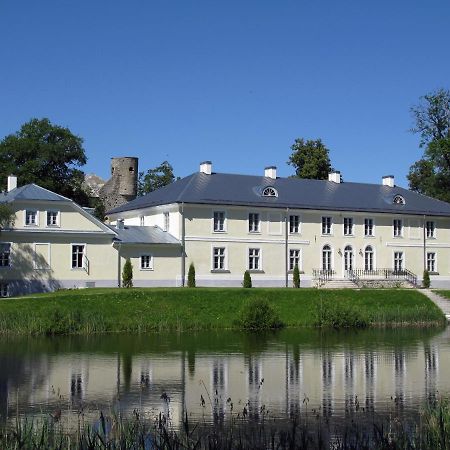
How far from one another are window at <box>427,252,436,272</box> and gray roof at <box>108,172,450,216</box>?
251cm

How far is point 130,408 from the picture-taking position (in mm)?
16578

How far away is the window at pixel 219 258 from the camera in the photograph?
152 ft

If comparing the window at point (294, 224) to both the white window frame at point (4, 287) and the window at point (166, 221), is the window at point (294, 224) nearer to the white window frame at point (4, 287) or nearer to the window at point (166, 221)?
the window at point (166, 221)

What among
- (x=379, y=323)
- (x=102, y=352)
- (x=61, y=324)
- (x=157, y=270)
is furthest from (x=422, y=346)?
(x=157, y=270)

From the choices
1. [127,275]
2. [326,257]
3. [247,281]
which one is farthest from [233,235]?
[127,275]

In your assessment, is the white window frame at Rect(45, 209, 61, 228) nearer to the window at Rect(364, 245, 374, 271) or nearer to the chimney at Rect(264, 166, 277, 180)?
the chimney at Rect(264, 166, 277, 180)

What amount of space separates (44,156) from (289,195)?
1643 centimetres

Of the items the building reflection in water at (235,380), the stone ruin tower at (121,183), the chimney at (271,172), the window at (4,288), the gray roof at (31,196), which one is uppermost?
the stone ruin tower at (121,183)

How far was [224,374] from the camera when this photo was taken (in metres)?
21.6

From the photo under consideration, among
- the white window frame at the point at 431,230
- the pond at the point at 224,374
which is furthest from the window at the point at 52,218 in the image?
the white window frame at the point at 431,230

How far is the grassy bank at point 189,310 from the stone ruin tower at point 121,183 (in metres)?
39.1

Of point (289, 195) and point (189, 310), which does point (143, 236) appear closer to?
point (289, 195)

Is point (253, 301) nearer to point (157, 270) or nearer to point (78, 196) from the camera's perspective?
point (157, 270)

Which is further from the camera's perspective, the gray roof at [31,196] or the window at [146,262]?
the window at [146,262]
